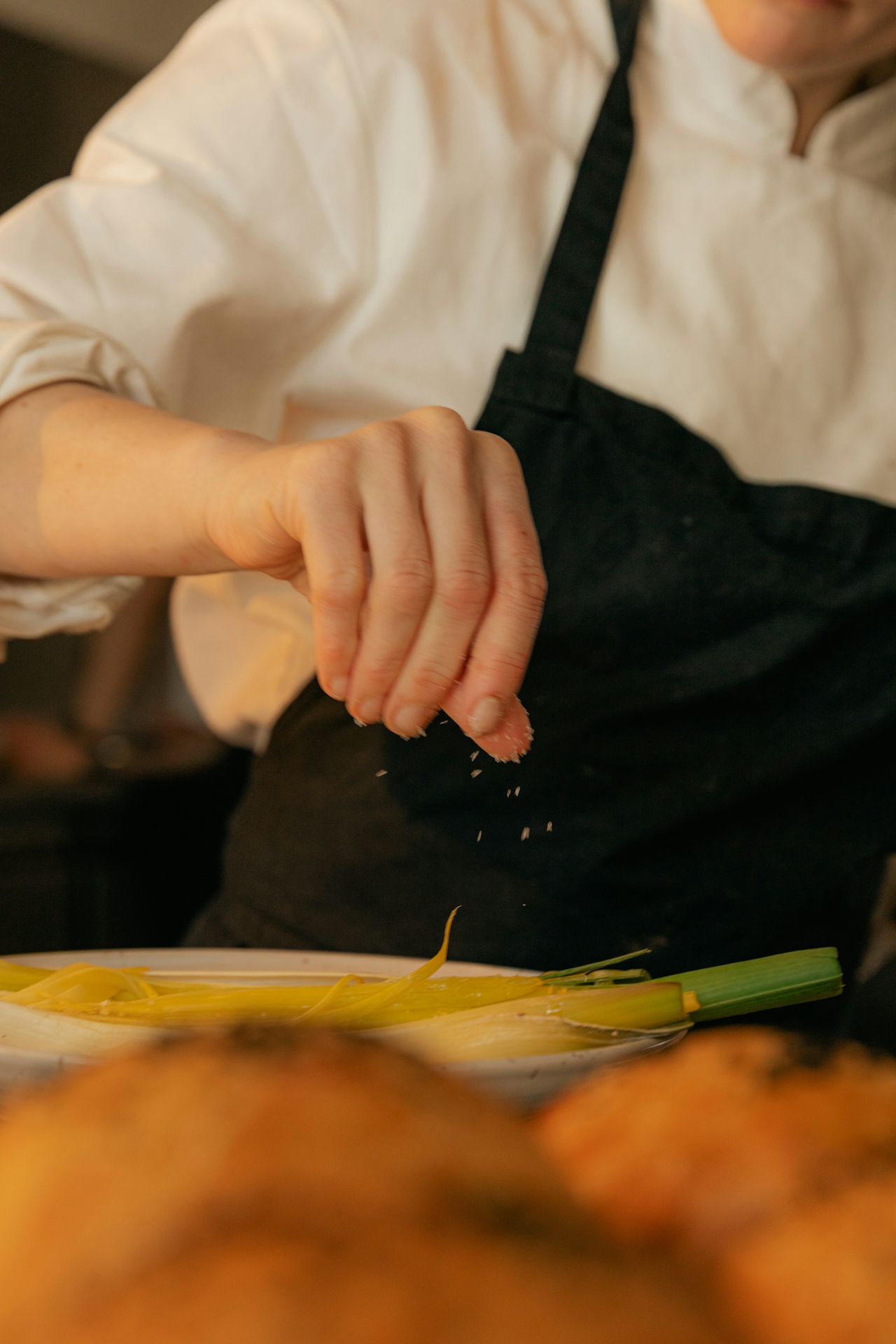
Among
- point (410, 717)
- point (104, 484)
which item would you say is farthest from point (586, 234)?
point (410, 717)

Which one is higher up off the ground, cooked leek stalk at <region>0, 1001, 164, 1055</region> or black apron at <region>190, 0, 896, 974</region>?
cooked leek stalk at <region>0, 1001, 164, 1055</region>

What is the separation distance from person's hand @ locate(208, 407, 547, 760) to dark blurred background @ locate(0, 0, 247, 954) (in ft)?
4.16

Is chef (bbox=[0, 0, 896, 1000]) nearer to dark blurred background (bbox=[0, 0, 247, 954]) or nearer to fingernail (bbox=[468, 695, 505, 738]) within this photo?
fingernail (bbox=[468, 695, 505, 738])

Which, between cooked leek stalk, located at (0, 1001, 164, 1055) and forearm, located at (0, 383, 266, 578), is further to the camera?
forearm, located at (0, 383, 266, 578)

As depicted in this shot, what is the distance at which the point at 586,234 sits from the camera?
2.54ft

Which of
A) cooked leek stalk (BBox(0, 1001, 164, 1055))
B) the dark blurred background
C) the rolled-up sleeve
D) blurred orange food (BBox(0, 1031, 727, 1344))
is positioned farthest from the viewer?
the dark blurred background

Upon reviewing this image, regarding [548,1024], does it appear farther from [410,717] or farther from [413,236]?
[413,236]

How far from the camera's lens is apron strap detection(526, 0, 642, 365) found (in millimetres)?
764

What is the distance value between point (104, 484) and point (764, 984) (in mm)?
417

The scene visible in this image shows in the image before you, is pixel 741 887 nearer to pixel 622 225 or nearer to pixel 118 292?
pixel 622 225

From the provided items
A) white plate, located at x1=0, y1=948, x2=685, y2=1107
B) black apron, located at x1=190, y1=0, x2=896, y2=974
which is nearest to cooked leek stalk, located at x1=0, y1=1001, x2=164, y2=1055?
white plate, located at x1=0, y1=948, x2=685, y2=1107

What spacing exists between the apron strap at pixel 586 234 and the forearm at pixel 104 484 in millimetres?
293

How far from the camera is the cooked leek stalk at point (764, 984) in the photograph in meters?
0.39

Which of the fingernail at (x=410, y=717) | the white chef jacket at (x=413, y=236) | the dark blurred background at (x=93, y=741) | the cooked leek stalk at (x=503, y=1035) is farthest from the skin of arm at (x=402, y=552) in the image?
the dark blurred background at (x=93, y=741)
